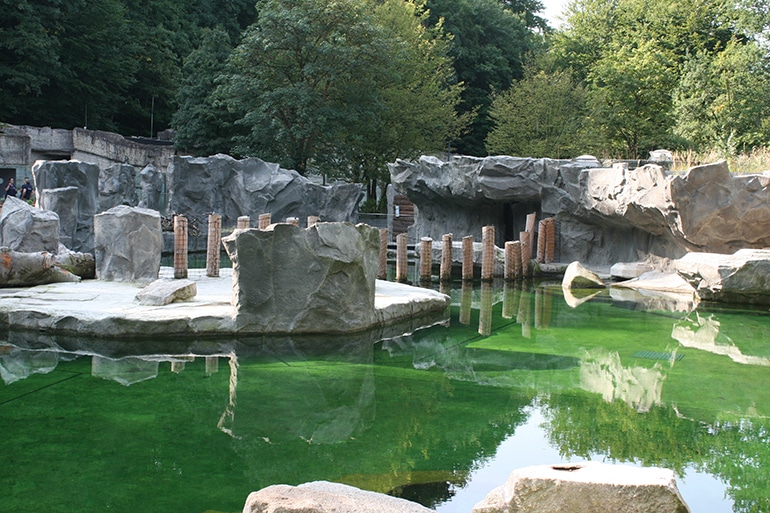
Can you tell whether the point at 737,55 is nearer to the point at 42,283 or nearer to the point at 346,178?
the point at 346,178

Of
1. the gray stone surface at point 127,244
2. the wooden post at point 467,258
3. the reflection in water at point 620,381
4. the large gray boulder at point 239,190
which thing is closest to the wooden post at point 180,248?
the gray stone surface at point 127,244

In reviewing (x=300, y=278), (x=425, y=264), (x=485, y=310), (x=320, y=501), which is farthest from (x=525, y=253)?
(x=320, y=501)

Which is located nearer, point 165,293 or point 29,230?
point 165,293

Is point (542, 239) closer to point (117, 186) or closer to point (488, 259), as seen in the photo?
point (488, 259)

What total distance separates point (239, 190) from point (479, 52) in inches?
744

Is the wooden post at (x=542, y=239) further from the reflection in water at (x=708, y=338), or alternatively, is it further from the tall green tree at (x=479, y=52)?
the tall green tree at (x=479, y=52)

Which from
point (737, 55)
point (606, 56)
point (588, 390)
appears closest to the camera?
point (588, 390)

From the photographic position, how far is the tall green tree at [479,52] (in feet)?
119

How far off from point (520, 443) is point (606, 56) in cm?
2860

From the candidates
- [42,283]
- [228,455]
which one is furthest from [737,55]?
[228,455]

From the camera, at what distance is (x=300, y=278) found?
9188 mm

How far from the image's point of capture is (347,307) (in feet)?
30.9

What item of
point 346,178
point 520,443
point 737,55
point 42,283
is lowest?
point 520,443

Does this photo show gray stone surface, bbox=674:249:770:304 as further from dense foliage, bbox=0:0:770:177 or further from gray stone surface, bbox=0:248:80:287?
gray stone surface, bbox=0:248:80:287
